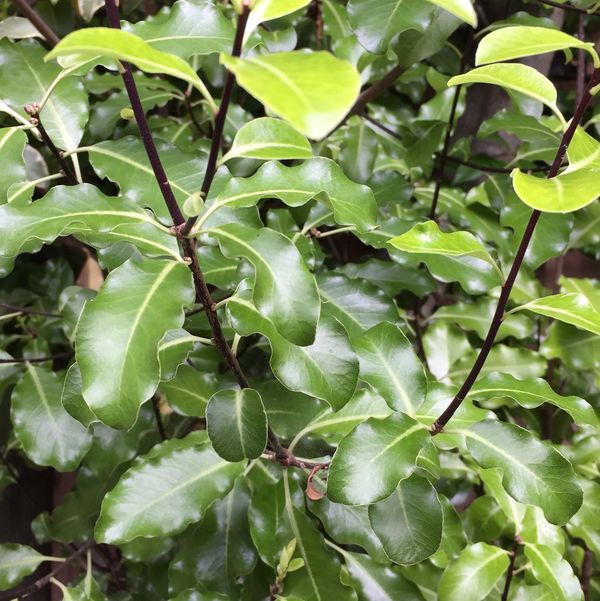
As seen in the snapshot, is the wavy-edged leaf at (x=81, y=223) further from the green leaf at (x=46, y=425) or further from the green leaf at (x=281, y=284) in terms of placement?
the green leaf at (x=46, y=425)

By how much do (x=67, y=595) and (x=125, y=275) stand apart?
523 millimetres

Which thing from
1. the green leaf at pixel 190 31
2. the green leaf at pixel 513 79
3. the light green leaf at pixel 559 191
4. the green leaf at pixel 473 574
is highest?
the green leaf at pixel 513 79

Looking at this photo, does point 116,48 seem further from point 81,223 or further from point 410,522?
point 410,522

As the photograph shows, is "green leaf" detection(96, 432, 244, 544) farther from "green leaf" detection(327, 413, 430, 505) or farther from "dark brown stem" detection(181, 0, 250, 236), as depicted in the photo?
"dark brown stem" detection(181, 0, 250, 236)

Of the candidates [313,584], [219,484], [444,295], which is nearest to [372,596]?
[313,584]

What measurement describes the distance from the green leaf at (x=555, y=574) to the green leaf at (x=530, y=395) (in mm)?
184

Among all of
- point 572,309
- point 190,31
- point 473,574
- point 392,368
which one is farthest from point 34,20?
point 473,574

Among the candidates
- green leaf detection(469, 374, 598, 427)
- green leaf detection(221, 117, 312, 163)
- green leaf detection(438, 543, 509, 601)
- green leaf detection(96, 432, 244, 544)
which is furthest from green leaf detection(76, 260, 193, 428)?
green leaf detection(438, 543, 509, 601)

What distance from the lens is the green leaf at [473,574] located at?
0.71m

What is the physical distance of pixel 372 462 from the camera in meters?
0.53

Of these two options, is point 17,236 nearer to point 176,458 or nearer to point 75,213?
point 75,213

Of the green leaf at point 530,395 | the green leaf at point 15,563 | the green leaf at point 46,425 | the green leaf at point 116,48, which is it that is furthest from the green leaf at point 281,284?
the green leaf at point 15,563

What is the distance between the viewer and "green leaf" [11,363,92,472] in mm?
782

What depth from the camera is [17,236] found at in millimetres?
509
